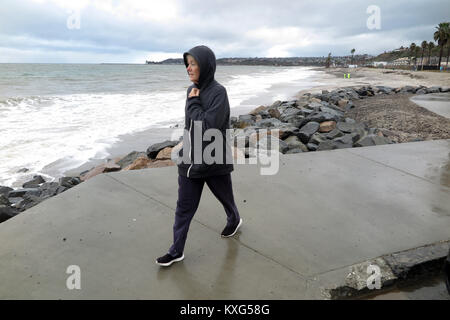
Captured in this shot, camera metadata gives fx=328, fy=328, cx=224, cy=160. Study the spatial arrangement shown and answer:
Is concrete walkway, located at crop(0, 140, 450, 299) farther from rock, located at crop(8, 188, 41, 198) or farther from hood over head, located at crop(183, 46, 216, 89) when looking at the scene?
rock, located at crop(8, 188, 41, 198)

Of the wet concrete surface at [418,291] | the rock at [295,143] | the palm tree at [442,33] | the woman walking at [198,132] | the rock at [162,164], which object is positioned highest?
the palm tree at [442,33]

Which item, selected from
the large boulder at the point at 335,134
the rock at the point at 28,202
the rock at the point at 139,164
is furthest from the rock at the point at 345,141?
the rock at the point at 28,202

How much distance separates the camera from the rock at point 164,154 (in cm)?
636

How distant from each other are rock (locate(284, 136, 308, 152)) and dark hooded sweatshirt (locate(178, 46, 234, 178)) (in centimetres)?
467

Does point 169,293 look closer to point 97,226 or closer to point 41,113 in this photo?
point 97,226

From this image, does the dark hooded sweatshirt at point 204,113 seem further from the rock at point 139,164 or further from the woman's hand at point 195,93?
the rock at point 139,164

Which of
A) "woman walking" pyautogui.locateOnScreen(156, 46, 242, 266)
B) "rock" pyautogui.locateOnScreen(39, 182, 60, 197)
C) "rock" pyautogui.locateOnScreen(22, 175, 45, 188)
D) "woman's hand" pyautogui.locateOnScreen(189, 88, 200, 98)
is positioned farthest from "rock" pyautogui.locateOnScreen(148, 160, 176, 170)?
"woman's hand" pyautogui.locateOnScreen(189, 88, 200, 98)

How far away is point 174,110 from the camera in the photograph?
51.1 ft

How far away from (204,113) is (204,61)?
1.18 feet

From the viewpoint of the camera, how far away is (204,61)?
230 cm

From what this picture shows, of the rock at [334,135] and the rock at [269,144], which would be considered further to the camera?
the rock at [334,135]

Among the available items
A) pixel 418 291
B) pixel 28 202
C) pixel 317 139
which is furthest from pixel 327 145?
pixel 28 202

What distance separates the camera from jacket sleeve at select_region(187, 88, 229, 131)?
2.31 meters
